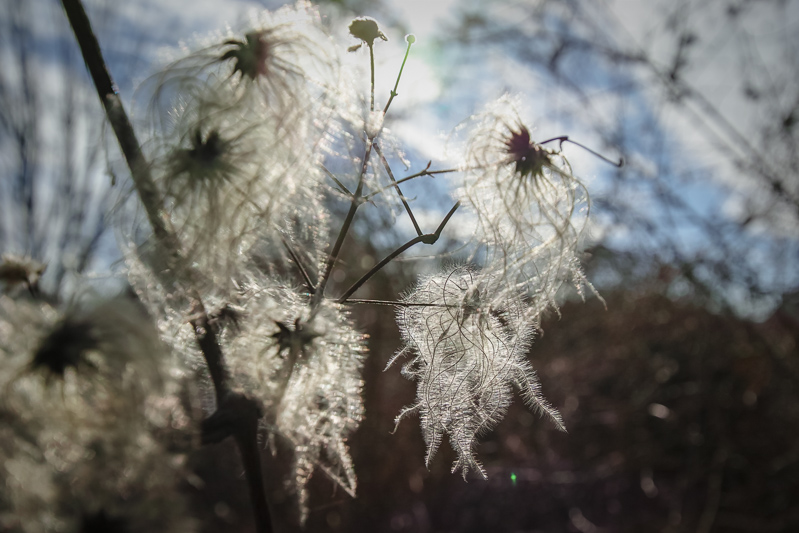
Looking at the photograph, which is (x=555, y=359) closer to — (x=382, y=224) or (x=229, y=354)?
(x=382, y=224)

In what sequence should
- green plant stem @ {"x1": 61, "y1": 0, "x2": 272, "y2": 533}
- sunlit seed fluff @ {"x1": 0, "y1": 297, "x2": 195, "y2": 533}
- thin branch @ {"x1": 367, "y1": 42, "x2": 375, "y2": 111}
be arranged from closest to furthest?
green plant stem @ {"x1": 61, "y1": 0, "x2": 272, "y2": 533} < thin branch @ {"x1": 367, "y1": 42, "x2": 375, "y2": 111} < sunlit seed fluff @ {"x1": 0, "y1": 297, "x2": 195, "y2": 533}

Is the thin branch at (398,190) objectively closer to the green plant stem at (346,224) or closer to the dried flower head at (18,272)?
the green plant stem at (346,224)

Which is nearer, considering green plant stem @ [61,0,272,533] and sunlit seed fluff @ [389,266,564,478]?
green plant stem @ [61,0,272,533]

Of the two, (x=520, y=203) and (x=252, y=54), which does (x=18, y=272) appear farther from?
(x=520, y=203)

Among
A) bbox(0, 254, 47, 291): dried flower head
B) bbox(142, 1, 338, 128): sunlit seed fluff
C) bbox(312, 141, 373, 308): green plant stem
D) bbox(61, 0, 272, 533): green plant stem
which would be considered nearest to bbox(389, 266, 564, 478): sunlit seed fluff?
bbox(312, 141, 373, 308): green plant stem

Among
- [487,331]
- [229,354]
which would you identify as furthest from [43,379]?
[487,331]

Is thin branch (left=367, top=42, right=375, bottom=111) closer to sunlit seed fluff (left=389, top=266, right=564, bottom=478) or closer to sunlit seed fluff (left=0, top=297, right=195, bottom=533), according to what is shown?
sunlit seed fluff (left=389, top=266, right=564, bottom=478)

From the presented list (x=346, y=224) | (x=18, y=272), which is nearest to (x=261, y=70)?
(x=346, y=224)
